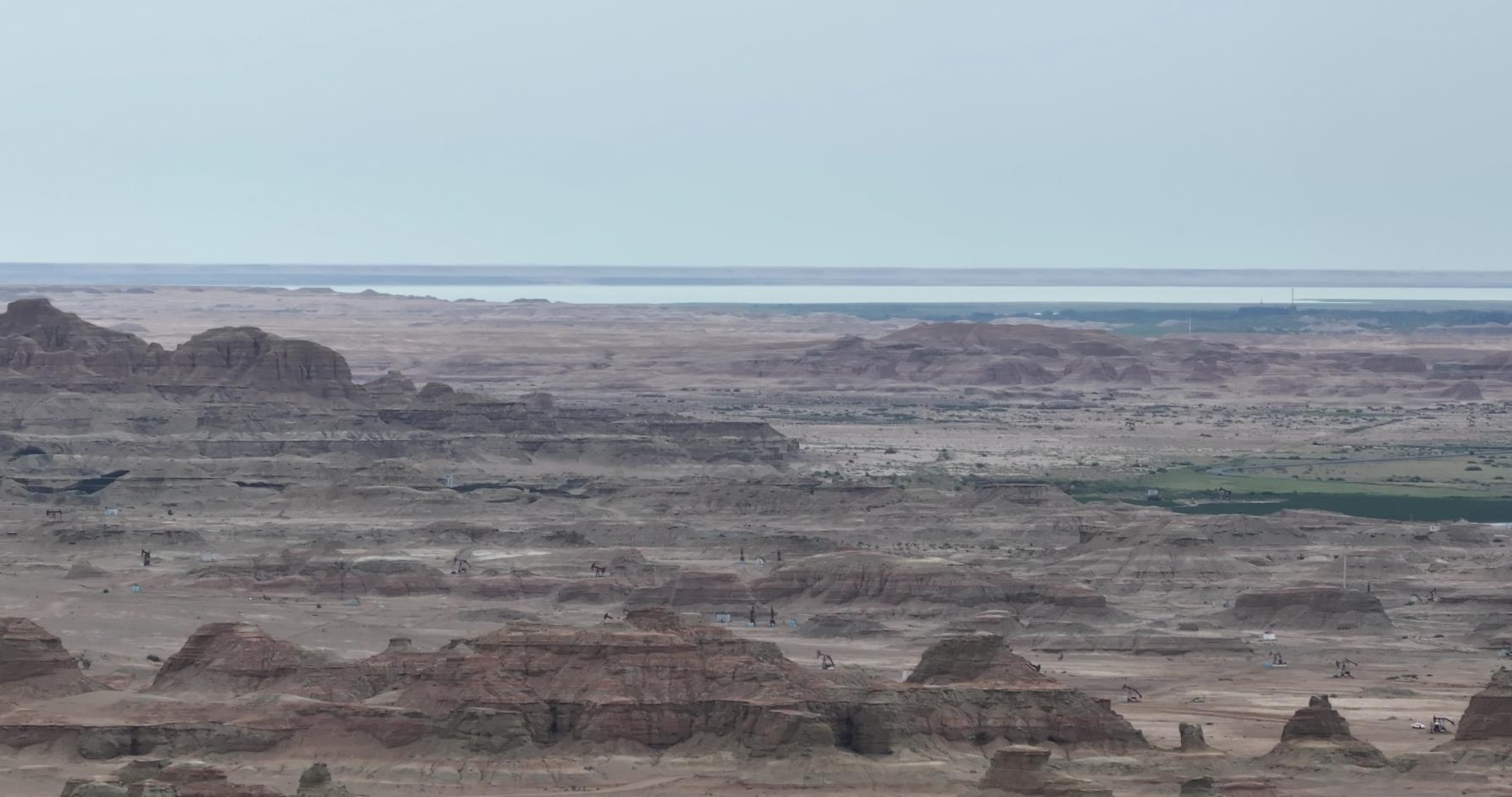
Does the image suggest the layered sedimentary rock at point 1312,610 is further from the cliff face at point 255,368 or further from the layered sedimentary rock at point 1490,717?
the cliff face at point 255,368

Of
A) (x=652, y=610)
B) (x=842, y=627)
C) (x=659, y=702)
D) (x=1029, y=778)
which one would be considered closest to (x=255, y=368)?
(x=842, y=627)

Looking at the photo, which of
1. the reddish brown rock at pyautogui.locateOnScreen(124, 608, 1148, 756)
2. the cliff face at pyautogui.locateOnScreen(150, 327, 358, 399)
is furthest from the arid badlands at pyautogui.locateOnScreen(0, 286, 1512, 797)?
the cliff face at pyautogui.locateOnScreen(150, 327, 358, 399)

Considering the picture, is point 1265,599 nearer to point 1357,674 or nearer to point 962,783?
point 1357,674

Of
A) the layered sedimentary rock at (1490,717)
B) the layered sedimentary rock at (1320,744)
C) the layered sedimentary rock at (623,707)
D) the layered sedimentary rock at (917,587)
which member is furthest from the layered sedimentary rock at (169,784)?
the layered sedimentary rock at (917,587)

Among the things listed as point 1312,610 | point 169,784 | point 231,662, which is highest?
point 169,784

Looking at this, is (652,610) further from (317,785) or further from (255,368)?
(255,368)

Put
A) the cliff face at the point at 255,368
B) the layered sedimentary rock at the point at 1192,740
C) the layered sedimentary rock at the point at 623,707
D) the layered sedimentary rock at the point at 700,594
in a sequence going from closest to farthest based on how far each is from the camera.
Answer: the layered sedimentary rock at the point at 623,707 < the layered sedimentary rock at the point at 1192,740 < the layered sedimentary rock at the point at 700,594 < the cliff face at the point at 255,368
